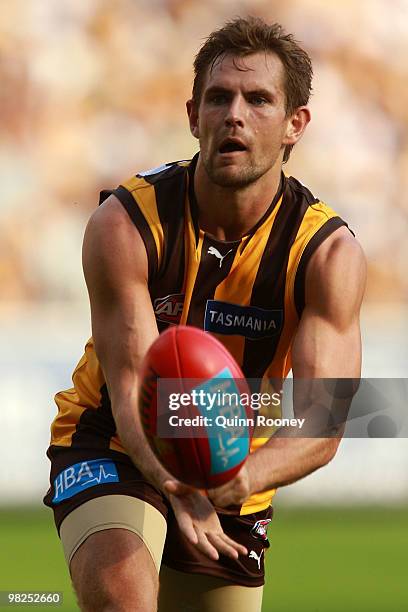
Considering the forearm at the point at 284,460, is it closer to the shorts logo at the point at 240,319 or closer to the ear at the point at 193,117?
the shorts logo at the point at 240,319

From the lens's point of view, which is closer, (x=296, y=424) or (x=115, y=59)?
(x=296, y=424)

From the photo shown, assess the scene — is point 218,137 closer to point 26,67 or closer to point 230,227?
point 230,227

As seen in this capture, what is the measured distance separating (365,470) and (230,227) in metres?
6.19

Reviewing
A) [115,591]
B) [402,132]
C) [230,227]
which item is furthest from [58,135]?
[115,591]

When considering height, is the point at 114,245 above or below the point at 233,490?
above

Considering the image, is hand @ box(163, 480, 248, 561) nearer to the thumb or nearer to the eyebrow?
the thumb

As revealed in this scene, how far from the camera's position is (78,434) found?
4.33 m

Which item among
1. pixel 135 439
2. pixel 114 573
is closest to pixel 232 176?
pixel 135 439

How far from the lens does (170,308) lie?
4.23 m

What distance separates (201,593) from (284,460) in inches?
34.9

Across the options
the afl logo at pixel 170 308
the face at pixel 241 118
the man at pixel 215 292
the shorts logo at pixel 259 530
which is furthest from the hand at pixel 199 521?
the face at pixel 241 118

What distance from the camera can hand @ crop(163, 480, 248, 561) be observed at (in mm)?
3498

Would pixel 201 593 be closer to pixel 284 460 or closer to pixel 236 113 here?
pixel 284 460

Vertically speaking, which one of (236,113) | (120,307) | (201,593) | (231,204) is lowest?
(201,593)
